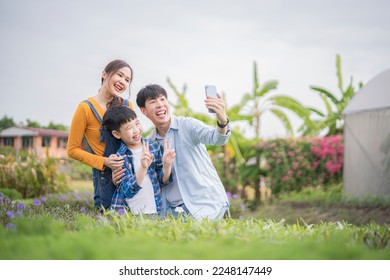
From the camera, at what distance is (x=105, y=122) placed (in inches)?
140

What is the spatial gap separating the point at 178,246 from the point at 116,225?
0.74 m

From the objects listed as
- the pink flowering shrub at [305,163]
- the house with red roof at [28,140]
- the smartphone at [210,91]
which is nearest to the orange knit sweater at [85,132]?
the smartphone at [210,91]

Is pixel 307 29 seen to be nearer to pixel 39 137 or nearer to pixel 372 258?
pixel 372 258

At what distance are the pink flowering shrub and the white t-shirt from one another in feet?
28.6

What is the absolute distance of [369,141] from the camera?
9.53m

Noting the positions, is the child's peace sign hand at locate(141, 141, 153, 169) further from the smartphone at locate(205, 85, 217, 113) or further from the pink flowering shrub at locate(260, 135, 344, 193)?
the pink flowering shrub at locate(260, 135, 344, 193)

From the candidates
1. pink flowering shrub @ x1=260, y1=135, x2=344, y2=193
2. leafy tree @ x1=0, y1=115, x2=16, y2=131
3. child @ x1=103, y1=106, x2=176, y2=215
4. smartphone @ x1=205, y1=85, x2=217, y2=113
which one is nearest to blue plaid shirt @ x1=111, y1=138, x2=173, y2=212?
child @ x1=103, y1=106, x2=176, y2=215

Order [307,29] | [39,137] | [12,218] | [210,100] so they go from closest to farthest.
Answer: [12,218], [210,100], [307,29], [39,137]

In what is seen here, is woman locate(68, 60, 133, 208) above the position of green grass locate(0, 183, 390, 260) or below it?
above

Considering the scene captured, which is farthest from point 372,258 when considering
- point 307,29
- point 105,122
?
point 307,29

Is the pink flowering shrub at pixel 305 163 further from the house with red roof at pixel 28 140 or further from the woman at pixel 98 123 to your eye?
the woman at pixel 98 123

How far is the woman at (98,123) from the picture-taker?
12.0 feet

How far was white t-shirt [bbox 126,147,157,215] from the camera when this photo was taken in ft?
11.7
